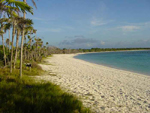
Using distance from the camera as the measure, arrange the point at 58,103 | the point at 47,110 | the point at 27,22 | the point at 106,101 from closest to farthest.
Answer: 1. the point at 47,110
2. the point at 58,103
3. the point at 106,101
4. the point at 27,22

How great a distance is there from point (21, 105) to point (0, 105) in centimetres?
51

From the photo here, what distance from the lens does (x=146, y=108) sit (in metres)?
4.66

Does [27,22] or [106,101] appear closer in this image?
[106,101]

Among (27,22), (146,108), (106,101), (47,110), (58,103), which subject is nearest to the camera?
(47,110)

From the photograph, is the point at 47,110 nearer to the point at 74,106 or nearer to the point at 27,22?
the point at 74,106

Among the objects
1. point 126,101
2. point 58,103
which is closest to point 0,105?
point 58,103

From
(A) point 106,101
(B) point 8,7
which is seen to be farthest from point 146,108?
→ (B) point 8,7

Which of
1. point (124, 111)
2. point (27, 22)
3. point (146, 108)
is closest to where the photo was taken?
point (124, 111)

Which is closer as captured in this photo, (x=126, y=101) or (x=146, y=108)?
(x=146, y=108)

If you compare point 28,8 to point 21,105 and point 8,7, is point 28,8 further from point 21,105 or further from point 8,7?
point 21,105

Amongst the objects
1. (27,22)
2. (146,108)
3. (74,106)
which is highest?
(27,22)

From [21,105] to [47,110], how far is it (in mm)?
736

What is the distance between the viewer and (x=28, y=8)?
5348 mm

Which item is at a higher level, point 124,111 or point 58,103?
point 58,103
